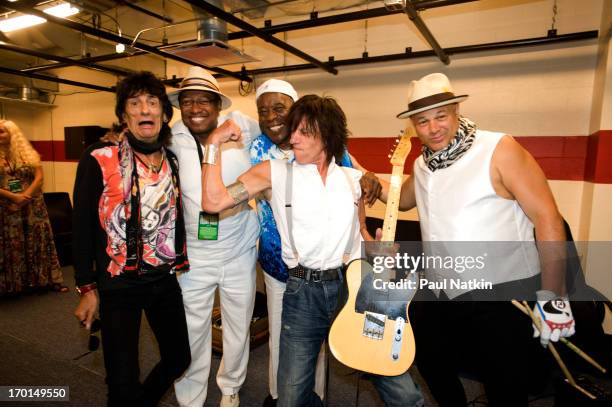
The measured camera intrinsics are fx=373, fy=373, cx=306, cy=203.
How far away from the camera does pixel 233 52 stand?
396 centimetres

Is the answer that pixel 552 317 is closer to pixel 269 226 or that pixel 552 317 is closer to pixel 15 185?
pixel 269 226

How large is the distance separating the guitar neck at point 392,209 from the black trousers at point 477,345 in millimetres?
423

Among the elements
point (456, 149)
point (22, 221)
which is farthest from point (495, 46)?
point (22, 221)

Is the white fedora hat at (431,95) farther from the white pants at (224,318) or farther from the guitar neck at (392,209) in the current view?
the white pants at (224,318)

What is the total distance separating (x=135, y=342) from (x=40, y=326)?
2723 mm

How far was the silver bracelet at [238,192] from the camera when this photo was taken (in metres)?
1.80

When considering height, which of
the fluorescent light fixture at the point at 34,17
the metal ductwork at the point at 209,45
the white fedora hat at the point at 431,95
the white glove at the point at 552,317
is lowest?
the white glove at the point at 552,317

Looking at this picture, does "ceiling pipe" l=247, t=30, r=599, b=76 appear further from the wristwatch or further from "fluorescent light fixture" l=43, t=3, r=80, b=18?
the wristwatch

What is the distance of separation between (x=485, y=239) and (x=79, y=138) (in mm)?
8305

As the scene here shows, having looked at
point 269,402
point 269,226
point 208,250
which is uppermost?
point 269,226

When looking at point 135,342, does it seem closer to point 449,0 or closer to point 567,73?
point 449,0

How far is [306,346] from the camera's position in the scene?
1714 millimetres

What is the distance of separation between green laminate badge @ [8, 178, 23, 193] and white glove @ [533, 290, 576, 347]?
4.89 metres

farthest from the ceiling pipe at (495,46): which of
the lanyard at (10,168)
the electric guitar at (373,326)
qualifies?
the lanyard at (10,168)
